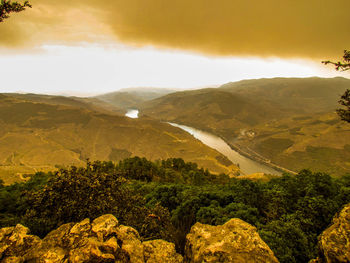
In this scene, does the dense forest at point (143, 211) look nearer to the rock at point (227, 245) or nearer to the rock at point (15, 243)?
the rock at point (227, 245)

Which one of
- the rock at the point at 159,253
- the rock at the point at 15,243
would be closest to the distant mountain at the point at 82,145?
the rock at the point at 159,253

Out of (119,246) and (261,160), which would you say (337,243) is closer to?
(119,246)

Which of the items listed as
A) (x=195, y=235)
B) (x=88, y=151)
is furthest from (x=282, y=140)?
(x=195, y=235)

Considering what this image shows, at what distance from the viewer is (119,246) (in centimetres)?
785

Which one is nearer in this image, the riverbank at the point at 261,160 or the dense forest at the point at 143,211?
the dense forest at the point at 143,211

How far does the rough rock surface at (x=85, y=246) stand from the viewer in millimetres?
7188

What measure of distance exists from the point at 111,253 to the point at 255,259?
5.73 metres

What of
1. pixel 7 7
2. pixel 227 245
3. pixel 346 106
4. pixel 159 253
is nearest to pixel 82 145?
Result: pixel 7 7

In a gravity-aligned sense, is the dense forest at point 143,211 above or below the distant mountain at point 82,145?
above

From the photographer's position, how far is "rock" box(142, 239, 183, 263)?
782 cm

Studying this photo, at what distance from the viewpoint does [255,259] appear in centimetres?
712

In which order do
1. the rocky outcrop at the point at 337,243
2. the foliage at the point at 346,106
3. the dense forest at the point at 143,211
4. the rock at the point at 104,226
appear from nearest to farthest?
the rocky outcrop at the point at 337,243, the rock at the point at 104,226, the dense forest at the point at 143,211, the foliage at the point at 346,106

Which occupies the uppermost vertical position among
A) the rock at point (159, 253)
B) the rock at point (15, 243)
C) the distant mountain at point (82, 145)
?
the rock at point (15, 243)

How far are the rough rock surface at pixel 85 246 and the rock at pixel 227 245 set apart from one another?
0.96 meters
